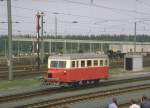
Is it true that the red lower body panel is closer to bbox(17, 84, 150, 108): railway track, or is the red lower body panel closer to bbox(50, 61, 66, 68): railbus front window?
bbox(50, 61, 66, 68): railbus front window

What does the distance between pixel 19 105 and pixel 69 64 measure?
1066 centimetres

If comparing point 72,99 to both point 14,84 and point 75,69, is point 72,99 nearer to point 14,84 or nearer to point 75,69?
point 75,69

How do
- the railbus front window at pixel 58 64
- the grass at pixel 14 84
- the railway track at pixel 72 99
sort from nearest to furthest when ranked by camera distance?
the railway track at pixel 72 99 → the railbus front window at pixel 58 64 → the grass at pixel 14 84

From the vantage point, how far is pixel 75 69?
3469 centimetres

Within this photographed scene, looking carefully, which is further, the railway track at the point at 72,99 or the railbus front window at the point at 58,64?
the railbus front window at the point at 58,64

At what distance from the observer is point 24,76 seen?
156 feet

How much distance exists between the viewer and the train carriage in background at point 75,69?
3425cm

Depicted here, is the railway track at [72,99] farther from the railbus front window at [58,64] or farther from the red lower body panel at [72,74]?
the railbus front window at [58,64]

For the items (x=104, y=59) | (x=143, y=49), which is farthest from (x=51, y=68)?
(x=143, y=49)

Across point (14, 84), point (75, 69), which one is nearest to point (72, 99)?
point (75, 69)

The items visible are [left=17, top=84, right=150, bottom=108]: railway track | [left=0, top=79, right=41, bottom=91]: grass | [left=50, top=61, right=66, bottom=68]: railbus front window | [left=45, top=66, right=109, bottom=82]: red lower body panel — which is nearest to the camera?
[left=17, top=84, right=150, bottom=108]: railway track

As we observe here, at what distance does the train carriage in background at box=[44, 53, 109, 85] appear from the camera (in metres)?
34.2

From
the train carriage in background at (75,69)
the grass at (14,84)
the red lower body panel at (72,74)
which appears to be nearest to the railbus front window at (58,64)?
the train carriage in background at (75,69)

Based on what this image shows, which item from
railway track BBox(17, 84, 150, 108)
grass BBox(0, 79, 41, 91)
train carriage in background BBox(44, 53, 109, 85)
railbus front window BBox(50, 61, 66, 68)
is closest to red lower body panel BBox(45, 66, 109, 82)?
train carriage in background BBox(44, 53, 109, 85)
